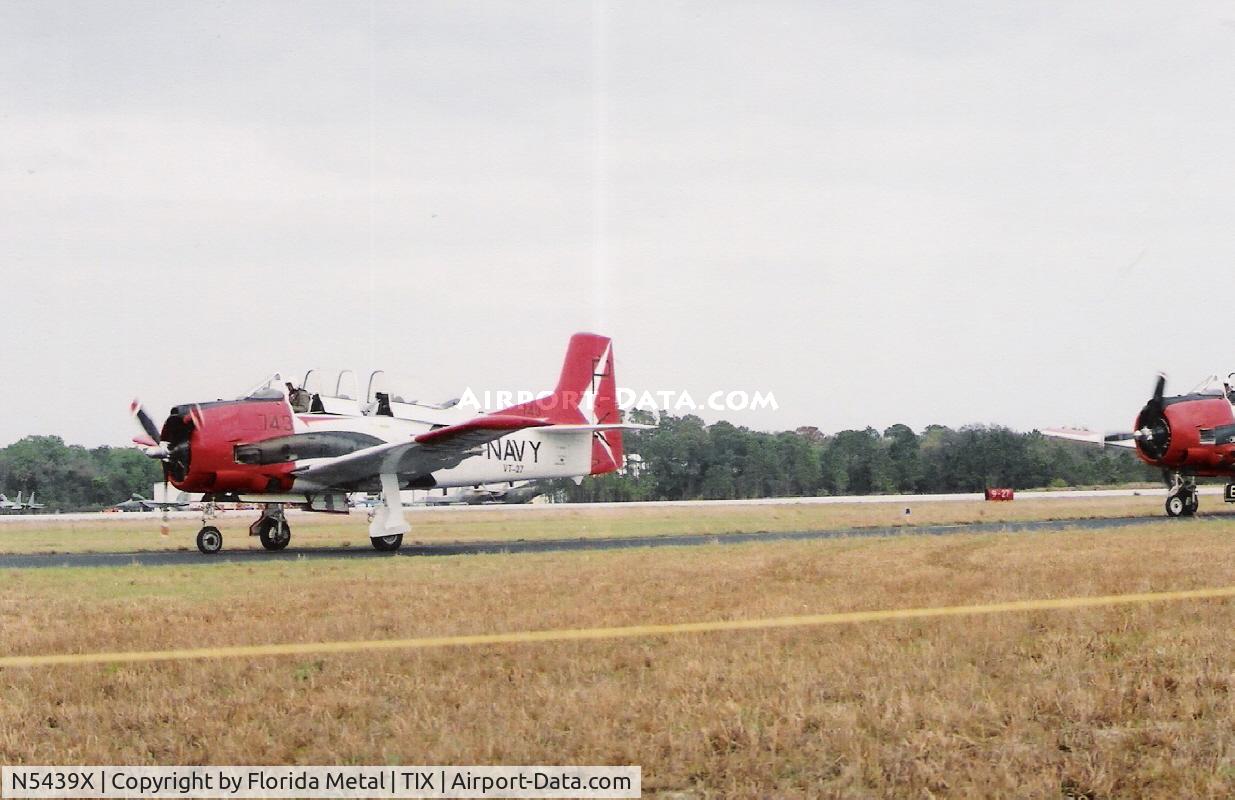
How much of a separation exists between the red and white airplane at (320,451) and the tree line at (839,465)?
57574 millimetres

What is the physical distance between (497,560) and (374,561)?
7.62ft

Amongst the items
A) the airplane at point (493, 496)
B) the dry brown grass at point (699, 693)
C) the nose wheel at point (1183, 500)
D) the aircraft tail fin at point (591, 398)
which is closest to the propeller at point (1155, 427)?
the nose wheel at point (1183, 500)

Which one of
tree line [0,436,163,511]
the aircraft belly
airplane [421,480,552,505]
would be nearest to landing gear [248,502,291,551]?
the aircraft belly

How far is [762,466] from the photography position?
96.7 m

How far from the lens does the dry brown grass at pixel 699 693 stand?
18.4 ft

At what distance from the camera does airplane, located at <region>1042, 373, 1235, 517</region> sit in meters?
29.9

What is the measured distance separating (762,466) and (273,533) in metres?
75.0

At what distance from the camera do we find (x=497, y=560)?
60.9 feet

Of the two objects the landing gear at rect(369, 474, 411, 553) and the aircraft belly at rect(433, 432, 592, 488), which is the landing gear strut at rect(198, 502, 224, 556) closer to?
the landing gear at rect(369, 474, 411, 553)

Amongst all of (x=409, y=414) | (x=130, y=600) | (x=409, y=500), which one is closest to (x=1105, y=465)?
(x=409, y=500)

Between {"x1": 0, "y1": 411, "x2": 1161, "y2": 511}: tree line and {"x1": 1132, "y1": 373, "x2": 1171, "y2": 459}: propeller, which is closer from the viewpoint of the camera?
{"x1": 1132, "y1": 373, "x2": 1171, "y2": 459}: propeller

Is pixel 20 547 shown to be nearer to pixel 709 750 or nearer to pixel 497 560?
pixel 497 560

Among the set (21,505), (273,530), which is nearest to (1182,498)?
(273,530)

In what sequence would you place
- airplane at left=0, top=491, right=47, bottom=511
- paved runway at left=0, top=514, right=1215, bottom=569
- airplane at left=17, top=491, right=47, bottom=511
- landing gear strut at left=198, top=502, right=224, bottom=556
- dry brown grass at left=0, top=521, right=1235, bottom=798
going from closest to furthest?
dry brown grass at left=0, top=521, right=1235, bottom=798 → paved runway at left=0, top=514, right=1215, bottom=569 → landing gear strut at left=198, top=502, right=224, bottom=556 → airplane at left=0, top=491, right=47, bottom=511 → airplane at left=17, top=491, right=47, bottom=511
